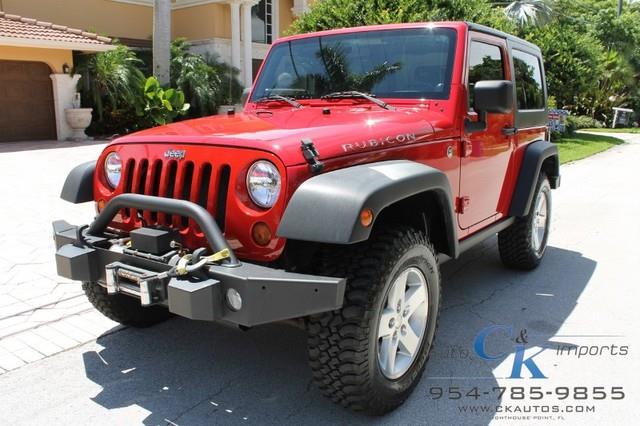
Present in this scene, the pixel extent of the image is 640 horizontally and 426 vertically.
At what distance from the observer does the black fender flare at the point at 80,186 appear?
341cm

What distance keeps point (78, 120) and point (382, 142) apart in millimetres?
13528

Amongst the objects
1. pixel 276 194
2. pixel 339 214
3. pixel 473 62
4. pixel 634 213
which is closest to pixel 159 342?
pixel 276 194

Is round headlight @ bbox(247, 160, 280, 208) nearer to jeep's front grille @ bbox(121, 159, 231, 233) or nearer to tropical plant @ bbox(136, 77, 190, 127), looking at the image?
jeep's front grille @ bbox(121, 159, 231, 233)

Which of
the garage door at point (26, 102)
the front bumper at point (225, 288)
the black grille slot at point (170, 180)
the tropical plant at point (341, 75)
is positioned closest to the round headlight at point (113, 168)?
the black grille slot at point (170, 180)

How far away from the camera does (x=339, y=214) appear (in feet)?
7.86

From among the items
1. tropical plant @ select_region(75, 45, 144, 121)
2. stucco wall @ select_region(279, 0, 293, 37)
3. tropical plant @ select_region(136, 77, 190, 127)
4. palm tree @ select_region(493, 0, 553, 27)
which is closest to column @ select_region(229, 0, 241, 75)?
stucco wall @ select_region(279, 0, 293, 37)

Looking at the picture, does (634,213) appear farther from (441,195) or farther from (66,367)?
(66,367)

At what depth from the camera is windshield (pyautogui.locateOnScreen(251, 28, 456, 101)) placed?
3.74 metres

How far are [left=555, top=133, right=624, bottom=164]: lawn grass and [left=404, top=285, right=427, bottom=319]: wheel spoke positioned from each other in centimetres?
1188

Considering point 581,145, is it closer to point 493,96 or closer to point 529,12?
point 529,12

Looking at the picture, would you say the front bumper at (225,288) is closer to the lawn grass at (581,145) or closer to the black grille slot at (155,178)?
the black grille slot at (155,178)

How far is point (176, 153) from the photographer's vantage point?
291 centimetres

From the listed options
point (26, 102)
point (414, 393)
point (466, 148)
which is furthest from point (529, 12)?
point (414, 393)

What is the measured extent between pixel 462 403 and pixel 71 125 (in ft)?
46.5
